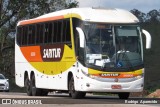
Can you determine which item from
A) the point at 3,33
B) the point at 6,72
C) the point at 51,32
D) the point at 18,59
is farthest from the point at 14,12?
the point at 51,32

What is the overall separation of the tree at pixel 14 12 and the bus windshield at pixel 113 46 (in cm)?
3778

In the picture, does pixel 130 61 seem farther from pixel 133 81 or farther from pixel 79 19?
pixel 79 19

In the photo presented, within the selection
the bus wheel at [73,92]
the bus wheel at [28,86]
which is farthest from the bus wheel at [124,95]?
the bus wheel at [28,86]

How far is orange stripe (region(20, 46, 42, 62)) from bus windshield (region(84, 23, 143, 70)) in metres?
5.80

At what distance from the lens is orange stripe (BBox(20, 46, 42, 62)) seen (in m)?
30.2

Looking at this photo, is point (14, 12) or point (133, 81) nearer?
point (133, 81)

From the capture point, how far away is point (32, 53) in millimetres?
30953

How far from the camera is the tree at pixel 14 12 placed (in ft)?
205

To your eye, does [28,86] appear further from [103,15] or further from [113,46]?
[113,46]

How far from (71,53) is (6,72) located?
41150mm

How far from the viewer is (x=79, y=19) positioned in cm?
2541

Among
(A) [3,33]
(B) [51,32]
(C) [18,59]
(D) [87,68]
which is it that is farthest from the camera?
(A) [3,33]

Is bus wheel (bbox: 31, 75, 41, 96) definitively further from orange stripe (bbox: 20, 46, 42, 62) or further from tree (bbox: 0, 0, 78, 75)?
tree (bbox: 0, 0, 78, 75)

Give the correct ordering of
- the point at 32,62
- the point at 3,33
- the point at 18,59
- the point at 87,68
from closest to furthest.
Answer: the point at 87,68, the point at 32,62, the point at 18,59, the point at 3,33
